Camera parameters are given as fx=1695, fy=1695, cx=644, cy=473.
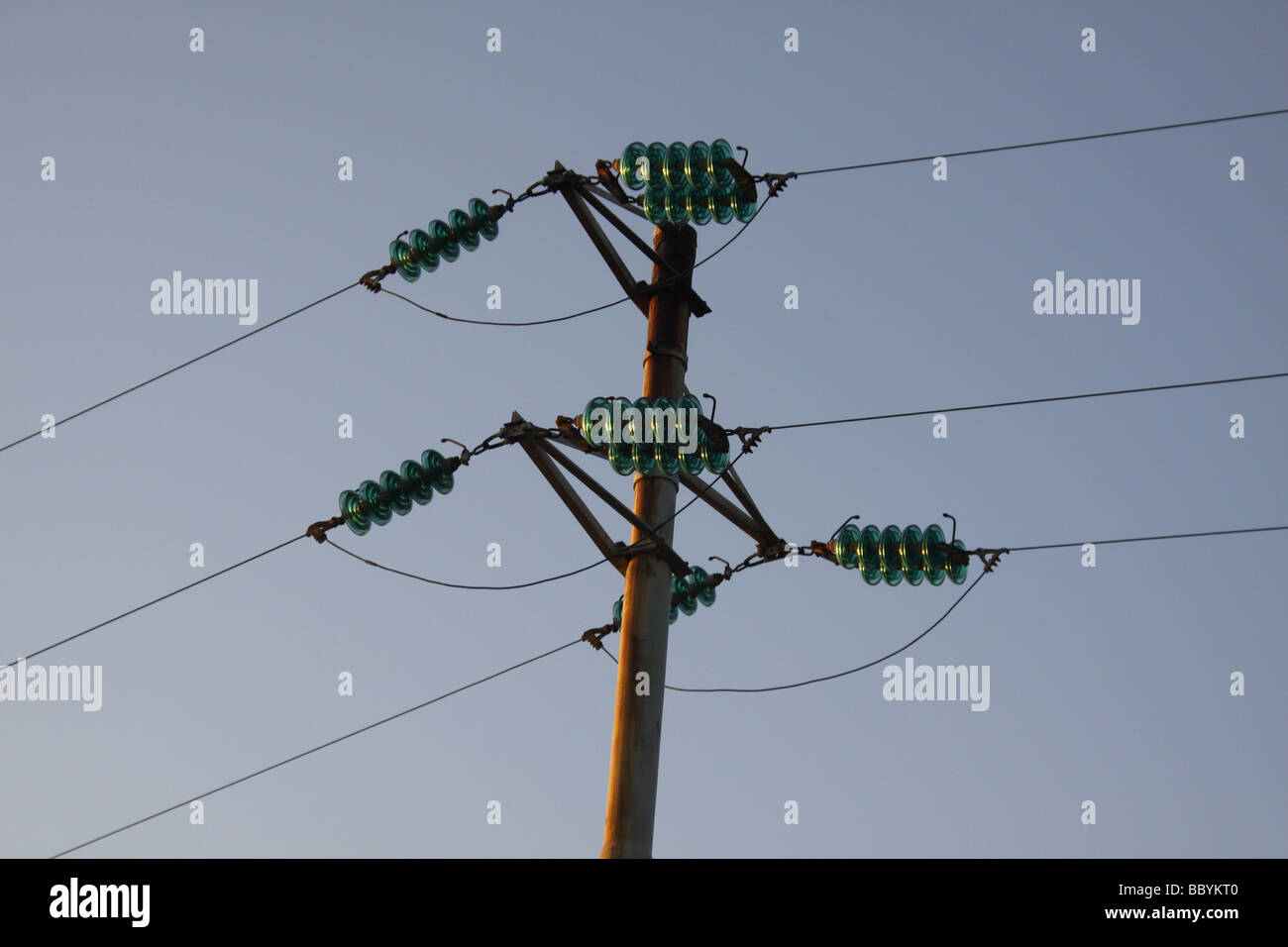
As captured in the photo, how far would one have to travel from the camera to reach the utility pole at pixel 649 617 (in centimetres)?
1355

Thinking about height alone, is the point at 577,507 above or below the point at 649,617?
above

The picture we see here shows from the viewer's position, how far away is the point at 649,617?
1448 cm

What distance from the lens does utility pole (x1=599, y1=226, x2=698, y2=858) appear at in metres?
13.5

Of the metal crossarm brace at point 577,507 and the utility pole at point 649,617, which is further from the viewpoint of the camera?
the metal crossarm brace at point 577,507

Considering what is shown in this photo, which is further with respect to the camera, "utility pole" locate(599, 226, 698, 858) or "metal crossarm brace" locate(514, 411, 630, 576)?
"metal crossarm brace" locate(514, 411, 630, 576)

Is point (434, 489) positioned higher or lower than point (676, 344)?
lower

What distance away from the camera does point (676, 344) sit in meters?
15.6
